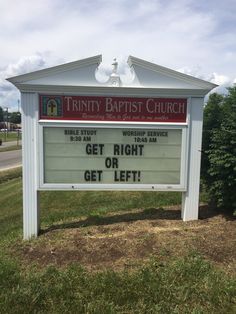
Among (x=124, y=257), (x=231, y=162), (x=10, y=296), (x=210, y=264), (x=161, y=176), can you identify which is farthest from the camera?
(x=161, y=176)

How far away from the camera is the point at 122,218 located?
6699 mm

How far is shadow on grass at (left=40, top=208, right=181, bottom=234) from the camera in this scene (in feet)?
21.1

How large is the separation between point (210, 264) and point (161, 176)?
1.99m

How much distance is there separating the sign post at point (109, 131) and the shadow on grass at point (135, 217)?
1.25ft

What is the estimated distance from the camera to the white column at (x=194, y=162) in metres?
6.20

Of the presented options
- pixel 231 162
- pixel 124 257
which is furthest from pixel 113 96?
pixel 124 257

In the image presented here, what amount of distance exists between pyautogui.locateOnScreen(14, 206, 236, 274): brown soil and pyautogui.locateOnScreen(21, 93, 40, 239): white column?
27cm

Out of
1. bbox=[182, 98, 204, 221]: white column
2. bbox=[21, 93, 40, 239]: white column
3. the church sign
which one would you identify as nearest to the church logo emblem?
the church sign

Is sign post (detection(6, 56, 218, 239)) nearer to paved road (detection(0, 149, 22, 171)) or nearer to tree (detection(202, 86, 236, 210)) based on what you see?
tree (detection(202, 86, 236, 210))

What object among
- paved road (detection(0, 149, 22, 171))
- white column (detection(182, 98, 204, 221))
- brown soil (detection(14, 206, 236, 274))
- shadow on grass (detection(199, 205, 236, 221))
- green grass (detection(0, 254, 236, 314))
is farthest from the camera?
paved road (detection(0, 149, 22, 171))

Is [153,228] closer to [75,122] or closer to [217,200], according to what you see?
[217,200]

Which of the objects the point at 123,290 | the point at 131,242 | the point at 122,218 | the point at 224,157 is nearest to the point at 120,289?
the point at 123,290

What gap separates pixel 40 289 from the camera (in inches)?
160

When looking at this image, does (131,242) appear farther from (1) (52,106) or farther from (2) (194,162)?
(1) (52,106)
